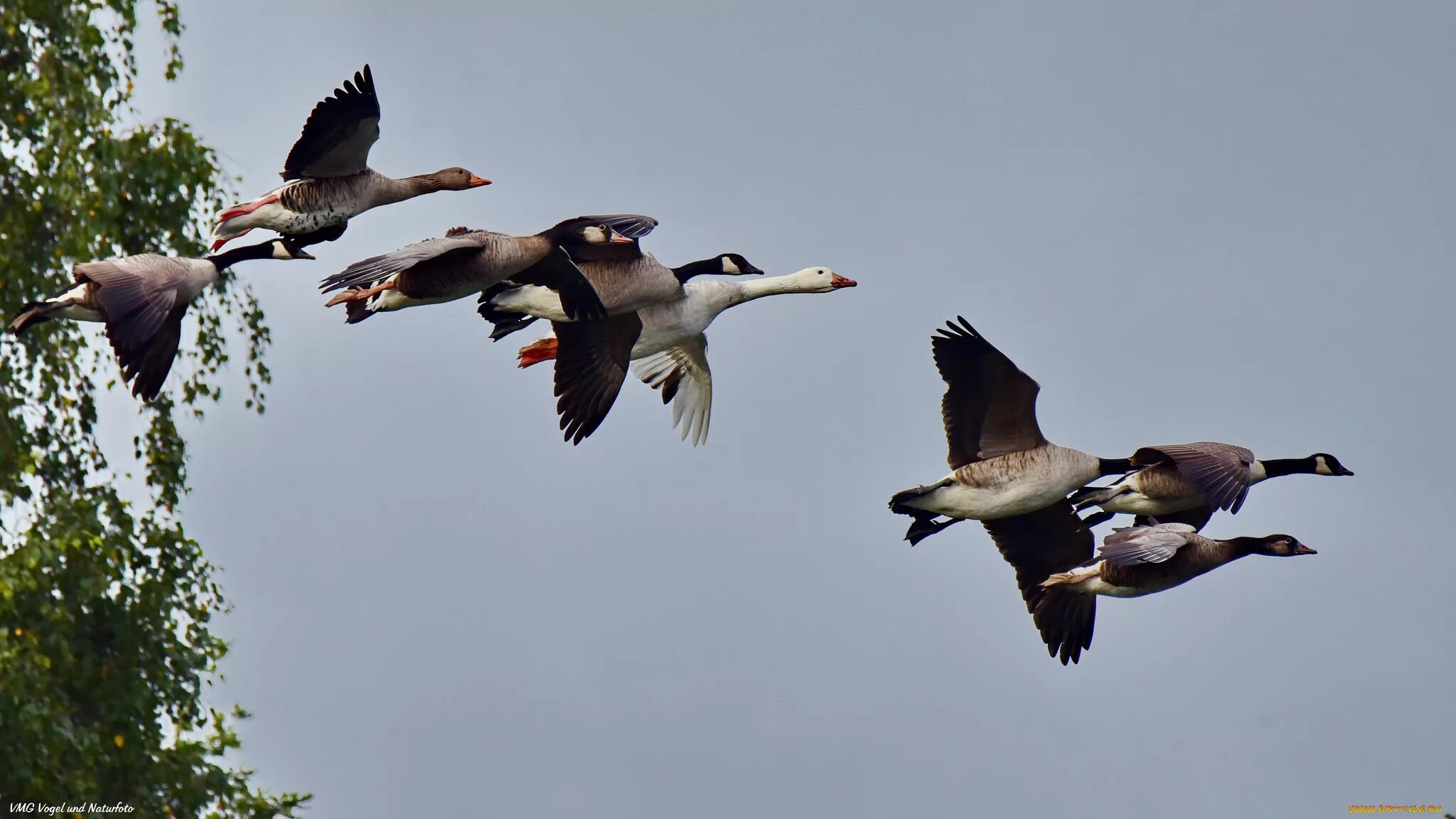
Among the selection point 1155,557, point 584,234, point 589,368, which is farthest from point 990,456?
point 584,234

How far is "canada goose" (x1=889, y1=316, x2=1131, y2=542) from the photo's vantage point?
1557cm

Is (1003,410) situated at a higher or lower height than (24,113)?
lower

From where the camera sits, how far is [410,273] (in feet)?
47.6

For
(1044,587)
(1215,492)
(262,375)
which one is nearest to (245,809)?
(262,375)

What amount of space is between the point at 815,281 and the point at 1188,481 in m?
3.75

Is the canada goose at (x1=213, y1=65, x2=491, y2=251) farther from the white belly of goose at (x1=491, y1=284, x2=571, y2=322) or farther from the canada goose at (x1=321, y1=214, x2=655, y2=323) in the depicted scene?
the white belly of goose at (x1=491, y1=284, x2=571, y2=322)

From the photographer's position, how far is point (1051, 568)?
16625 mm

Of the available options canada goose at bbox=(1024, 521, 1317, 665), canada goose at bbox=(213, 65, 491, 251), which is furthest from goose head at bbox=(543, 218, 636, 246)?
canada goose at bbox=(1024, 521, 1317, 665)

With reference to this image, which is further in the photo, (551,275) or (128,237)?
(128,237)

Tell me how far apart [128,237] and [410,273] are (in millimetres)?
5843

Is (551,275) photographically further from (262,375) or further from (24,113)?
(24,113)

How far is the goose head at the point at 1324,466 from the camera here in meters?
16.4

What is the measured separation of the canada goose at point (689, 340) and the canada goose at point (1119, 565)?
2558 mm

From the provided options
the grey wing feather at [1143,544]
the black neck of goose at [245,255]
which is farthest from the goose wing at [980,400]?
the black neck of goose at [245,255]
